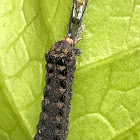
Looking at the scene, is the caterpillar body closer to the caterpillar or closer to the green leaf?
the caterpillar

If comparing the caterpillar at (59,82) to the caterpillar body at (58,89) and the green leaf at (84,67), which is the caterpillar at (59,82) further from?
the green leaf at (84,67)

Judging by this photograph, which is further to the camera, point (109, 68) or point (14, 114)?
point (14, 114)

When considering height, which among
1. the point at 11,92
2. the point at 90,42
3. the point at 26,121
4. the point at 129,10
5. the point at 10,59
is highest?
the point at 129,10

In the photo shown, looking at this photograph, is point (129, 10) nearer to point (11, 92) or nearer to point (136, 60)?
point (136, 60)

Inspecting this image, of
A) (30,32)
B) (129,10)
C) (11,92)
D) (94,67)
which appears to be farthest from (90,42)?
(11,92)

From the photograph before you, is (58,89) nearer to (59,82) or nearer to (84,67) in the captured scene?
(59,82)

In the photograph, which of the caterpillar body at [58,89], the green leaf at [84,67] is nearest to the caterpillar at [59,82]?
the caterpillar body at [58,89]

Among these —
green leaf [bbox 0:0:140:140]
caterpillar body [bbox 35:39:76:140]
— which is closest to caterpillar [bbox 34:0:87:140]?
caterpillar body [bbox 35:39:76:140]
